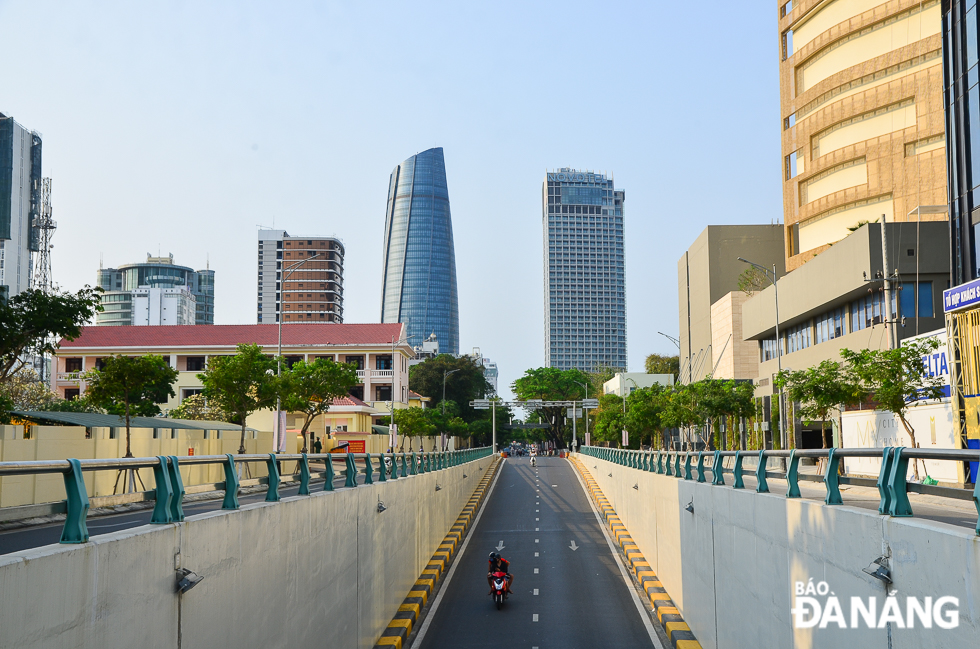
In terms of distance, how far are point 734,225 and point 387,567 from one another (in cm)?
7816

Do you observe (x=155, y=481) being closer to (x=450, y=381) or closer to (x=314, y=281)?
(x=450, y=381)

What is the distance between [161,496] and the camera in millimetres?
6766

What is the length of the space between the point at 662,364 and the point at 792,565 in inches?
5114

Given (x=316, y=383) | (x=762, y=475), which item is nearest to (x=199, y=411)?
(x=316, y=383)

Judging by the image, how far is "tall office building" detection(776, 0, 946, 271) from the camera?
49.2 m

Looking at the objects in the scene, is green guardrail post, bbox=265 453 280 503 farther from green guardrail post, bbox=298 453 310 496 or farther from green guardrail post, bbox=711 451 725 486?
green guardrail post, bbox=711 451 725 486

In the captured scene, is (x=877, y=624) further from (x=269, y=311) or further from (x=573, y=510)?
(x=269, y=311)

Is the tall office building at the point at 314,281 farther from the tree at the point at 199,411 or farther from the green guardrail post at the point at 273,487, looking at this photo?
the green guardrail post at the point at 273,487

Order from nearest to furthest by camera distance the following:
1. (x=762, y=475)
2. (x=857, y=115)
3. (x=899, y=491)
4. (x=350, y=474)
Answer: (x=899, y=491), (x=762, y=475), (x=350, y=474), (x=857, y=115)

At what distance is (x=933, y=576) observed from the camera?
5.56 m

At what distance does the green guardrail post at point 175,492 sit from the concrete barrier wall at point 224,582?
117 millimetres

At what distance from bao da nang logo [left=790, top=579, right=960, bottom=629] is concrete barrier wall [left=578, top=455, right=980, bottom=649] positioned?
27 millimetres

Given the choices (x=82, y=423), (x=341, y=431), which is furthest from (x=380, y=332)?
(x=82, y=423)

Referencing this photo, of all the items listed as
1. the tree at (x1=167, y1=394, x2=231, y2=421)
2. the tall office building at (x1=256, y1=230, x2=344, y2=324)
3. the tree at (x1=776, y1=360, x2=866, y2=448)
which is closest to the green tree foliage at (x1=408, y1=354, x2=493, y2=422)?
the tree at (x1=167, y1=394, x2=231, y2=421)
